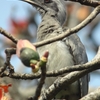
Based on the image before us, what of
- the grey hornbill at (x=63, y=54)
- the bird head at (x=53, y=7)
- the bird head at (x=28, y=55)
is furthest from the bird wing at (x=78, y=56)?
the bird head at (x=28, y=55)

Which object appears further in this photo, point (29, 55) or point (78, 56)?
point (78, 56)

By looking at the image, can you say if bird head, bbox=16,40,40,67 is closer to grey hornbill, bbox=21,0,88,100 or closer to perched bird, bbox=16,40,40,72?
perched bird, bbox=16,40,40,72

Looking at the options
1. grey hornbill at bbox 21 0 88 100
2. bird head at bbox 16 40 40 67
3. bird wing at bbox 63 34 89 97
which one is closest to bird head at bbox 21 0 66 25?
grey hornbill at bbox 21 0 88 100

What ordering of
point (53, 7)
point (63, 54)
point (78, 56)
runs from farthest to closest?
point (53, 7)
point (78, 56)
point (63, 54)

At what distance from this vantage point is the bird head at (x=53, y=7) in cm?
836

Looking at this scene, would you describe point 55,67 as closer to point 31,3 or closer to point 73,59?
point 73,59

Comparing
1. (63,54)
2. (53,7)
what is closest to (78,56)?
(63,54)

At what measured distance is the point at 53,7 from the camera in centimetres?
862

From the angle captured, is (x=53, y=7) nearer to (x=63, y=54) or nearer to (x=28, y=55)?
(x=63, y=54)

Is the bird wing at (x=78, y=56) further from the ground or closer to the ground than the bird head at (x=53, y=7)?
closer to the ground

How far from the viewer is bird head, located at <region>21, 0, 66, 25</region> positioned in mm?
8359

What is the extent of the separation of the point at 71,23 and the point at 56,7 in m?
2.45

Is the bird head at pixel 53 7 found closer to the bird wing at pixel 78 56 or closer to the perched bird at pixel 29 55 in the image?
the bird wing at pixel 78 56

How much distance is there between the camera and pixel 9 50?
11.5 ft
